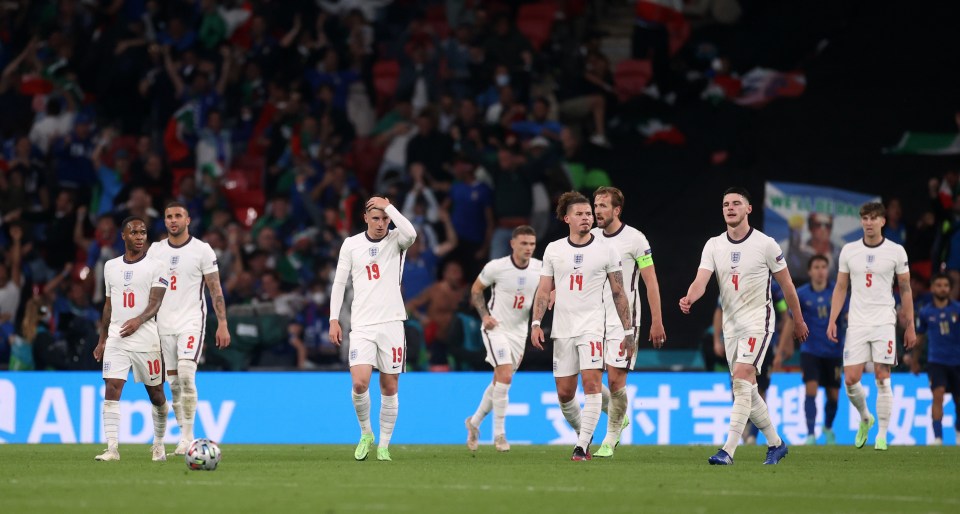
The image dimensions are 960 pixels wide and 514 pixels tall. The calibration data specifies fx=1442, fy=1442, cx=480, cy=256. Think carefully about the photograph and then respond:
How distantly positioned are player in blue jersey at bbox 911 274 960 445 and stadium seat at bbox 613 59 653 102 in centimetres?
717

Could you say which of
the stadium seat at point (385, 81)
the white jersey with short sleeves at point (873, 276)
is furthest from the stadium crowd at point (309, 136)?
the white jersey with short sleeves at point (873, 276)

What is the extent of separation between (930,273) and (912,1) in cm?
516

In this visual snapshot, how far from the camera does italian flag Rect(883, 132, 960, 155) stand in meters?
23.2

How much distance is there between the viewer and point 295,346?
800 inches

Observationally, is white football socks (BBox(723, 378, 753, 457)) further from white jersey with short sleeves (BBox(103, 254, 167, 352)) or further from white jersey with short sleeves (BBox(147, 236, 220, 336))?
white jersey with short sleeves (BBox(103, 254, 167, 352))

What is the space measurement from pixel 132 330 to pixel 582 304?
4.20 meters

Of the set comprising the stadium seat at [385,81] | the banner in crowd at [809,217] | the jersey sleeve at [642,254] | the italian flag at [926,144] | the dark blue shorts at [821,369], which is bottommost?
the dark blue shorts at [821,369]

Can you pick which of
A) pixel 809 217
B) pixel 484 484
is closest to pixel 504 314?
pixel 484 484

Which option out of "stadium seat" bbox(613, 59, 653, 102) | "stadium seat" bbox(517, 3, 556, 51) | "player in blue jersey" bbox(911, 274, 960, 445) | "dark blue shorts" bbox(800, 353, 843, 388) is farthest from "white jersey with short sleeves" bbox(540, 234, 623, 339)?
"stadium seat" bbox(517, 3, 556, 51)

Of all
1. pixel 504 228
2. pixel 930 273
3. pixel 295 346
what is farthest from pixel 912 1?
pixel 295 346

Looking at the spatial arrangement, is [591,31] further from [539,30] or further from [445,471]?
[445,471]

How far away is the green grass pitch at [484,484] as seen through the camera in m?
8.94

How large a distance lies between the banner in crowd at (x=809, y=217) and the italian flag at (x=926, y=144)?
1.05 metres

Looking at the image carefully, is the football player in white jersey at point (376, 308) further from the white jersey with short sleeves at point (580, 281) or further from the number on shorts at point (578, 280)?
the number on shorts at point (578, 280)
